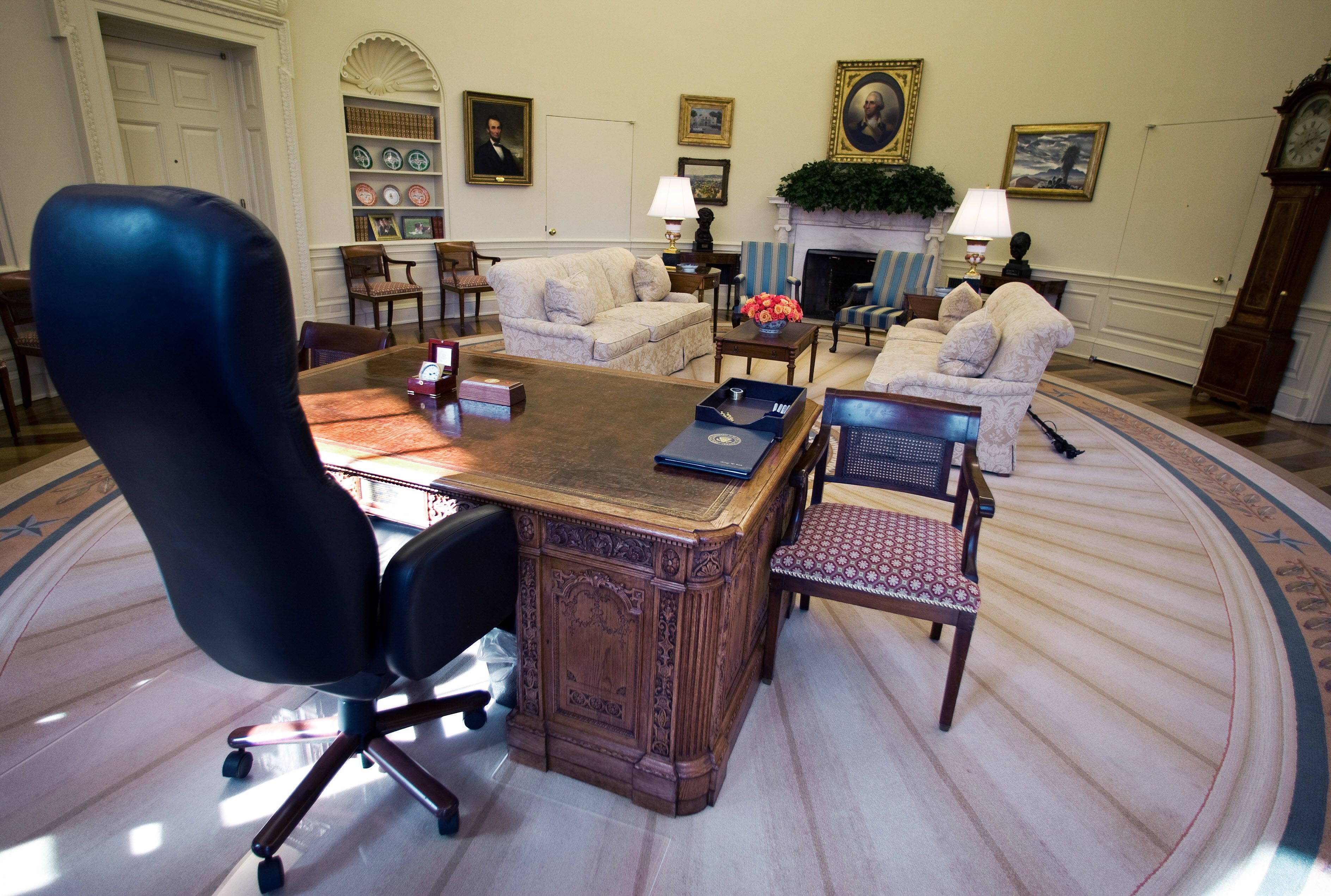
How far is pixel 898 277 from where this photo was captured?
7.24m

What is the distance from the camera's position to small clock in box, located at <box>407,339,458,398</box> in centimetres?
213

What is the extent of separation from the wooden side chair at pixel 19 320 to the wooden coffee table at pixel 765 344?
420 cm

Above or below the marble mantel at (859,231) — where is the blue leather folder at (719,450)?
below

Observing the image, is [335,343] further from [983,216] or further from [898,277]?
[898,277]

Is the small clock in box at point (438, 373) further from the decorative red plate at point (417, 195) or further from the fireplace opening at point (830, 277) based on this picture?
the fireplace opening at point (830, 277)

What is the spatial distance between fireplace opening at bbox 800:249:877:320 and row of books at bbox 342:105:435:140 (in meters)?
4.48

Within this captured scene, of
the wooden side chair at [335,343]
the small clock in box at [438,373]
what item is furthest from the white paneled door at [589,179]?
the small clock in box at [438,373]

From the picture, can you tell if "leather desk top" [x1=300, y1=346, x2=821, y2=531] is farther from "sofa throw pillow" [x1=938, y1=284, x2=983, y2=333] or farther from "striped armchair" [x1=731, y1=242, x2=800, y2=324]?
"striped armchair" [x1=731, y1=242, x2=800, y2=324]

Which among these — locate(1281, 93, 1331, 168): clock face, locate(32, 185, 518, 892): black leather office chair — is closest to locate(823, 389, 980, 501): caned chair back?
locate(32, 185, 518, 892): black leather office chair

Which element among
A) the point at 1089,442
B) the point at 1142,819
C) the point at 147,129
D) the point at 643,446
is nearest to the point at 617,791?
the point at 643,446

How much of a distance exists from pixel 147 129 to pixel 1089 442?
23.7ft

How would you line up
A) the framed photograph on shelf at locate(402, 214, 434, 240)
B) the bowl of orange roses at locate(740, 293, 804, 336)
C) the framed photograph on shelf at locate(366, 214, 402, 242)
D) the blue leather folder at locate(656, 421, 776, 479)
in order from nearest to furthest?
the blue leather folder at locate(656, 421, 776, 479)
the bowl of orange roses at locate(740, 293, 804, 336)
the framed photograph on shelf at locate(366, 214, 402, 242)
the framed photograph on shelf at locate(402, 214, 434, 240)

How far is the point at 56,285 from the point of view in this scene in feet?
2.93

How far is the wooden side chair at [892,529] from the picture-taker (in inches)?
74.6
